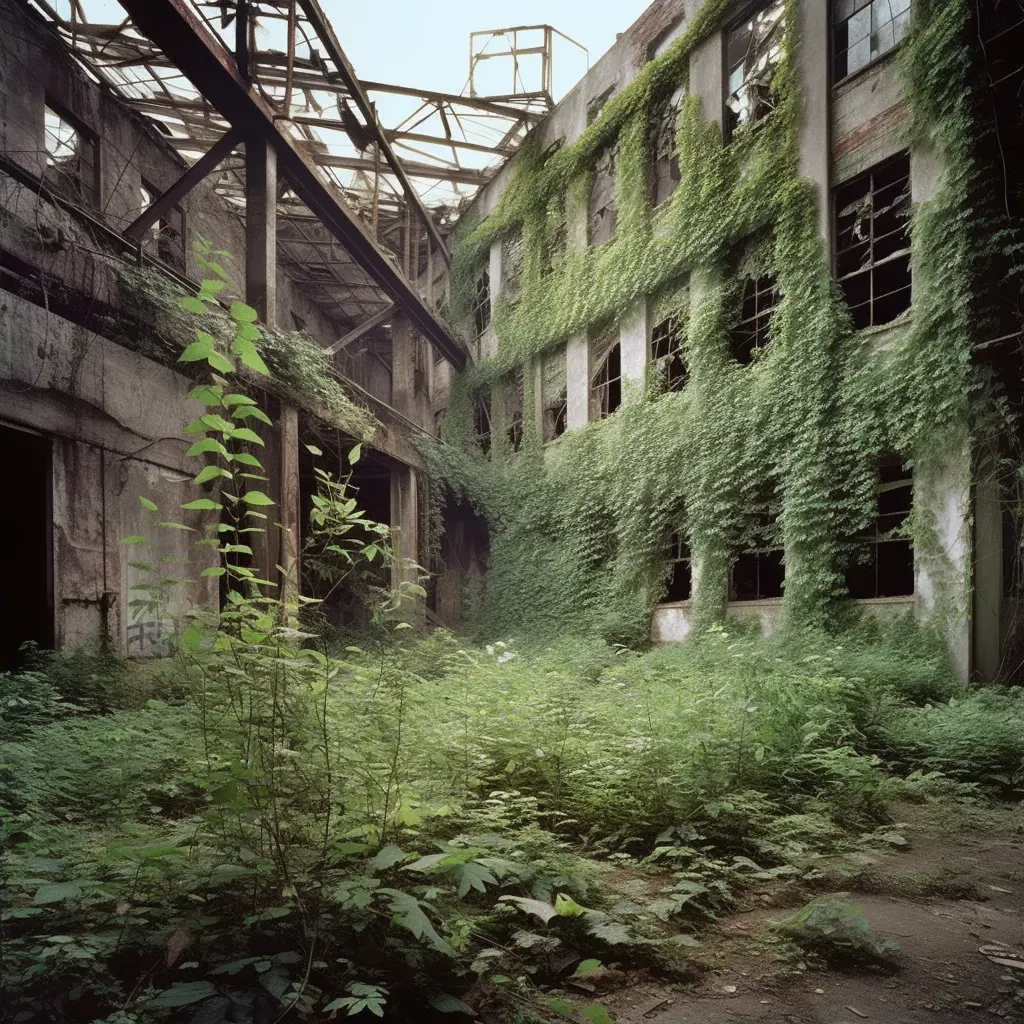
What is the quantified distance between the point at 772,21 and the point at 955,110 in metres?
4.65

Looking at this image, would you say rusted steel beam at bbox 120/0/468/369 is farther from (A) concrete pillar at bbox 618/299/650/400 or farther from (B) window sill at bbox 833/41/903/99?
(B) window sill at bbox 833/41/903/99

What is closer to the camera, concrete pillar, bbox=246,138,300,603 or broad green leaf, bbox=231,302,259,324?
broad green leaf, bbox=231,302,259,324

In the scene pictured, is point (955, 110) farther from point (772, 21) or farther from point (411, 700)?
Answer: point (411, 700)

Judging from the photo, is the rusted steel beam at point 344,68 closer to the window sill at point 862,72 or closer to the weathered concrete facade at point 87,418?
the weathered concrete facade at point 87,418

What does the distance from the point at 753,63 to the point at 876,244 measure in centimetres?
460

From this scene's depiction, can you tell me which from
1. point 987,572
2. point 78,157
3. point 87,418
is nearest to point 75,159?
point 78,157

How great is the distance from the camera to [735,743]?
4.96 metres

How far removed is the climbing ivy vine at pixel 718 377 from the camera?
9445mm

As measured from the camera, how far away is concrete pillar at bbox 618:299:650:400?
1464cm

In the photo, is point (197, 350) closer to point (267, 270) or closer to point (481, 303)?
point (267, 270)

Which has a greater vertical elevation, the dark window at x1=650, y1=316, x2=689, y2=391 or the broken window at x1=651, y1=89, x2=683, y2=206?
the broken window at x1=651, y1=89, x2=683, y2=206

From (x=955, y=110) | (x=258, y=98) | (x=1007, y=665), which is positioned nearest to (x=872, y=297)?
(x=955, y=110)

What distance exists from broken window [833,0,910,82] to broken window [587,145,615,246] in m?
5.47

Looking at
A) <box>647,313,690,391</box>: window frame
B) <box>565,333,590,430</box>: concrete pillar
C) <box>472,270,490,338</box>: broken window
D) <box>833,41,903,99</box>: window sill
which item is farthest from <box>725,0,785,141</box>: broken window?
<box>472,270,490,338</box>: broken window
